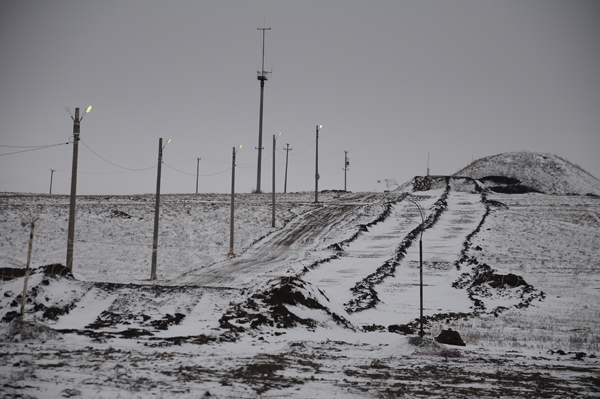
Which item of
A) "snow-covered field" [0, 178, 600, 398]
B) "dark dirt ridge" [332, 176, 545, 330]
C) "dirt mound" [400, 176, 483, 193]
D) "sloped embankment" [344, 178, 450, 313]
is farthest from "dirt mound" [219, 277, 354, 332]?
"dirt mound" [400, 176, 483, 193]

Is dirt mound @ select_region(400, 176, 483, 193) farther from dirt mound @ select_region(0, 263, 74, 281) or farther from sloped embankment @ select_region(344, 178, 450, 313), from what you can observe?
dirt mound @ select_region(0, 263, 74, 281)

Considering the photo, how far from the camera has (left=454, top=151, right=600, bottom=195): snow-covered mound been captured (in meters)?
78.4

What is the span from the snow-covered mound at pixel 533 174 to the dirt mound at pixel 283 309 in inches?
2829

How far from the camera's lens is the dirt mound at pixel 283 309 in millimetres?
13703

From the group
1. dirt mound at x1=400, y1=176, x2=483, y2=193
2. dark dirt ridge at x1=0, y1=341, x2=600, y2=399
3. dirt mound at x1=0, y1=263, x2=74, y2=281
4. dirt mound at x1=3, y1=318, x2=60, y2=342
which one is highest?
dirt mound at x1=400, y1=176, x2=483, y2=193

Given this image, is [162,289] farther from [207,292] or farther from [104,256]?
[104,256]

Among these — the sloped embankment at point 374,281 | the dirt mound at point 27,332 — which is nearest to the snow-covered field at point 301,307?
the dirt mound at point 27,332

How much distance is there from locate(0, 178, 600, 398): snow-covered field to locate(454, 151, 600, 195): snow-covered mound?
34143 mm

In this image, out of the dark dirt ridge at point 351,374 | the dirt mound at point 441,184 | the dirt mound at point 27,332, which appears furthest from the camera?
the dirt mound at point 441,184

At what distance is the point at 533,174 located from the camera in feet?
269

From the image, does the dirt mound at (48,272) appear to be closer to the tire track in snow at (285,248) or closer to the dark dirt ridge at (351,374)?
the dark dirt ridge at (351,374)

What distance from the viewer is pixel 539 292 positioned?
23.7 m

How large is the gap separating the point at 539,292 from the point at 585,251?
12.9 metres

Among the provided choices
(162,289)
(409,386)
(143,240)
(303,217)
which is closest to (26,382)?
(409,386)
